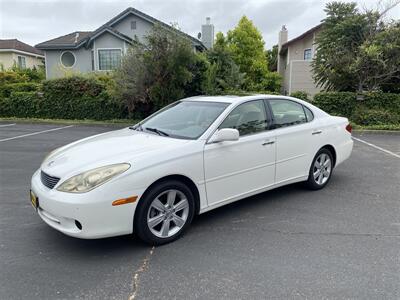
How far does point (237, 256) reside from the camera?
320 cm

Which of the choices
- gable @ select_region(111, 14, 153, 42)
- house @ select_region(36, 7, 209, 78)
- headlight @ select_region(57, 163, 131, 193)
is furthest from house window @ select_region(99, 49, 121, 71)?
headlight @ select_region(57, 163, 131, 193)

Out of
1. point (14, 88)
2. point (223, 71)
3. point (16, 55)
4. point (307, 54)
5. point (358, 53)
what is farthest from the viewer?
point (16, 55)

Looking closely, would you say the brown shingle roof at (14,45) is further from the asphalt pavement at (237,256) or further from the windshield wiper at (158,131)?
the windshield wiper at (158,131)

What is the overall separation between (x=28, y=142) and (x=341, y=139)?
8265mm

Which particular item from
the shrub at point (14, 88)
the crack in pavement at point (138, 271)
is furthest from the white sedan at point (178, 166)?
the shrub at point (14, 88)

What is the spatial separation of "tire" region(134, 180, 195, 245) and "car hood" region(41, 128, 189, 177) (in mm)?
396

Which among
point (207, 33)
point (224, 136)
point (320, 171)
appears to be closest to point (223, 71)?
point (320, 171)

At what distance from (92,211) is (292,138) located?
283cm

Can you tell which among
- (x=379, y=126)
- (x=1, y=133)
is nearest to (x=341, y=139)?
(x=379, y=126)

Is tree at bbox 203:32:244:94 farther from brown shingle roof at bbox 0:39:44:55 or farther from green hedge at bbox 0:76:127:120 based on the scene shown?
brown shingle roof at bbox 0:39:44:55

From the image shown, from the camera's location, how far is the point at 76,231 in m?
3.02

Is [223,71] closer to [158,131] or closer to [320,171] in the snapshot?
[320,171]

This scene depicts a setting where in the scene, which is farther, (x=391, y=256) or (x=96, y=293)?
(x=391, y=256)

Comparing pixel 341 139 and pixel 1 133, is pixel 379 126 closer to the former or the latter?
pixel 341 139
